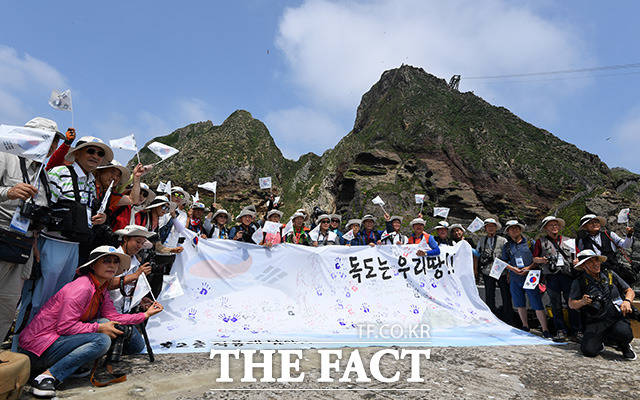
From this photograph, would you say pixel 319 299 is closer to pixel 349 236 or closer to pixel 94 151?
pixel 349 236

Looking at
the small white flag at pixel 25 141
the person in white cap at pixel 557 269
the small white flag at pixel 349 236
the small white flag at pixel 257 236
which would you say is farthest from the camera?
the small white flag at pixel 349 236

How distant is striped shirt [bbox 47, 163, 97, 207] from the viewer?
3.72 meters

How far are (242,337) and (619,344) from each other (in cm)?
549

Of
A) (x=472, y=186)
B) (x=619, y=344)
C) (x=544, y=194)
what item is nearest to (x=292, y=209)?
(x=472, y=186)

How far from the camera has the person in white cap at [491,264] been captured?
7121 mm

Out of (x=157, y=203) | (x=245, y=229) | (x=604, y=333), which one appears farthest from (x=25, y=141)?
(x=604, y=333)

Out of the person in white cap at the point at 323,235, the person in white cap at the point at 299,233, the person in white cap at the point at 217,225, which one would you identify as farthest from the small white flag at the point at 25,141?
the person in white cap at the point at 323,235

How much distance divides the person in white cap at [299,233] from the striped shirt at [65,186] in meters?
4.29

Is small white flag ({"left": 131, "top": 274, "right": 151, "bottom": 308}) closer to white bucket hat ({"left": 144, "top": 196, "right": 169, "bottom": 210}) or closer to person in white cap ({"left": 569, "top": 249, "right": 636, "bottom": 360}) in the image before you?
white bucket hat ({"left": 144, "top": 196, "right": 169, "bottom": 210})

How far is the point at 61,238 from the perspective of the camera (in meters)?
3.73

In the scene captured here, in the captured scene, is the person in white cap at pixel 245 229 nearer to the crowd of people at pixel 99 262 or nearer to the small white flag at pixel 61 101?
the crowd of people at pixel 99 262

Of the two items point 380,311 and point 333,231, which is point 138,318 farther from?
point 333,231

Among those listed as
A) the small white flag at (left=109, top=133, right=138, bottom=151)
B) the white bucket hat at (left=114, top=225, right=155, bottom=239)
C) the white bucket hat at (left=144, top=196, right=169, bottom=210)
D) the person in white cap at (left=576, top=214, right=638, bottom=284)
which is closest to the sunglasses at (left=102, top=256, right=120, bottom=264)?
the white bucket hat at (left=114, top=225, right=155, bottom=239)

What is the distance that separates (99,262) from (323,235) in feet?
15.3
